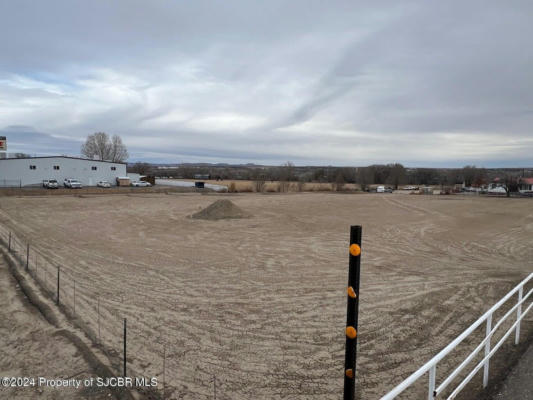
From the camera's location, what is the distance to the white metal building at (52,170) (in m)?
57.8

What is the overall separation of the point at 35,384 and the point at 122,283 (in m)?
5.49

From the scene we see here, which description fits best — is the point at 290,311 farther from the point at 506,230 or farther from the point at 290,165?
the point at 290,165

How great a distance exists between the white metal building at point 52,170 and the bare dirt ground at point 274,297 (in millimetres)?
43635

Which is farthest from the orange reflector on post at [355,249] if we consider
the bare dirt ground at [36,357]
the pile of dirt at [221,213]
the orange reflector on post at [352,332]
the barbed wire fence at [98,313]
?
the pile of dirt at [221,213]

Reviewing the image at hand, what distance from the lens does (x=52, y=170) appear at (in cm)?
6069

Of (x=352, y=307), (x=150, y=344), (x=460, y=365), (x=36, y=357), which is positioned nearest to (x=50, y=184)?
(x=36, y=357)

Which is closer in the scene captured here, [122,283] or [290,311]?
[290,311]

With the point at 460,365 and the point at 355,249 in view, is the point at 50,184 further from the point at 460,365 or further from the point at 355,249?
the point at 355,249

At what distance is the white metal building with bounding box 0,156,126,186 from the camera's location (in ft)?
189

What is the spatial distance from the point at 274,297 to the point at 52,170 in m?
63.0

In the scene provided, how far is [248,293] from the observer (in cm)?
1030

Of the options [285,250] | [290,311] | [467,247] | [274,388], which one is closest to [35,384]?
[274,388]

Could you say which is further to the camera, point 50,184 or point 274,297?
point 50,184

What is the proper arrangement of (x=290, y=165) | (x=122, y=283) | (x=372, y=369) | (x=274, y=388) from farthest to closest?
(x=290, y=165), (x=122, y=283), (x=372, y=369), (x=274, y=388)
